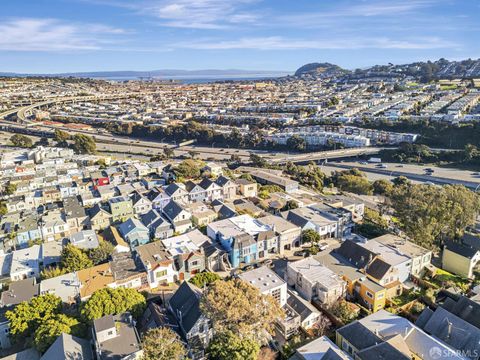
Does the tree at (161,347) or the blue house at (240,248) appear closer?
the tree at (161,347)

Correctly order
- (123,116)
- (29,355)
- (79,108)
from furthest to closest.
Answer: (79,108), (123,116), (29,355)

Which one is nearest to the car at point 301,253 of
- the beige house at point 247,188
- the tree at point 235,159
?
the beige house at point 247,188

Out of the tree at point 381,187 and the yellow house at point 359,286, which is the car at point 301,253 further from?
the tree at point 381,187

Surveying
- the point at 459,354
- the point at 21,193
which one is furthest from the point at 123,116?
the point at 459,354

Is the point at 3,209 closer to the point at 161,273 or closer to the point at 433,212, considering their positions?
the point at 161,273

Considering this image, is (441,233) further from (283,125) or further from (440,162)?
(283,125)

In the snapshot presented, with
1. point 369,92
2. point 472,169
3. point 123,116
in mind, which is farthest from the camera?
point 369,92

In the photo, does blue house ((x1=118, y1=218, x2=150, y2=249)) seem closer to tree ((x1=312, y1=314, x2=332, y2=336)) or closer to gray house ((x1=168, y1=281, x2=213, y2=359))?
gray house ((x1=168, y1=281, x2=213, y2=359))
